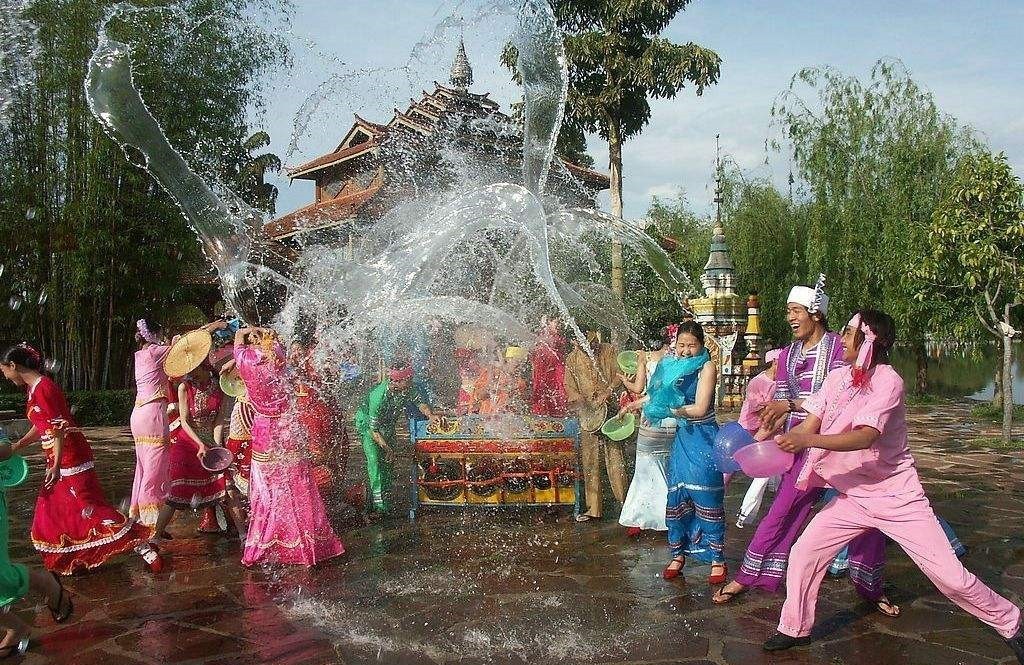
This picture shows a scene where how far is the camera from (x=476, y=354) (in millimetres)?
8328

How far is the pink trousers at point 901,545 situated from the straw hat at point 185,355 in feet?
14.5

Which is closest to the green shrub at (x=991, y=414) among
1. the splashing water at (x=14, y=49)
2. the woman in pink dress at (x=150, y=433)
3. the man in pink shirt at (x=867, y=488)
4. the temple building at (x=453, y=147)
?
the temple building at (x=453, y=147)

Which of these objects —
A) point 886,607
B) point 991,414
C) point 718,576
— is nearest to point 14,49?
point 718,576

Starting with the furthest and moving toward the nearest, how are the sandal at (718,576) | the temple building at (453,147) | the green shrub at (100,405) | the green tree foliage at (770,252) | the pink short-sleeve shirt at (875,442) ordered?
the green tree foliage at (770,252), the green shrub at (100,405), the temple building at (453,147), the sandal at (718,576), the pink short-sleeve shirt at (875,442)

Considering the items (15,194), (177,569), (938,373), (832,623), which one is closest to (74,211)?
(15,194)

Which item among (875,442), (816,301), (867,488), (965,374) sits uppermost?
(816,301)

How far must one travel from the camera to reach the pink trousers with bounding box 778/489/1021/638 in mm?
3660

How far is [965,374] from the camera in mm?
36156

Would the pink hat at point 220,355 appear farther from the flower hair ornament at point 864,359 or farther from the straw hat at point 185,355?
the flower hair ornament at point 864,359

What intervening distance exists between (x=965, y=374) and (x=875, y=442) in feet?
122

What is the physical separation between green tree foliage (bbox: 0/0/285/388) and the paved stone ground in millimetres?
11752

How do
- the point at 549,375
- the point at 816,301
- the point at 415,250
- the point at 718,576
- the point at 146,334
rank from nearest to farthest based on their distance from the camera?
the point at 816,301, the point at 718,576, the point at 146,334, the point at 415,250, the point at 549,375

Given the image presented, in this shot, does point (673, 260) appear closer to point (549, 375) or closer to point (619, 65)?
point (619, 65)

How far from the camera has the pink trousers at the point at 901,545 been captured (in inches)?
144
